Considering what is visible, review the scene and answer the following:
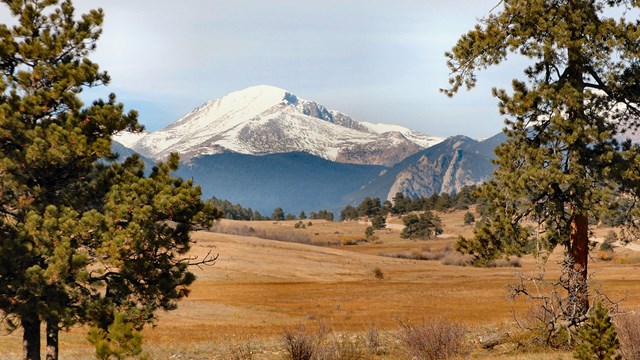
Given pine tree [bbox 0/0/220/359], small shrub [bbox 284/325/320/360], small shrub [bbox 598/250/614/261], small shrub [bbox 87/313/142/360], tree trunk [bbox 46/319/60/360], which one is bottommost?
small shrub [bbox 598/250/614/261]

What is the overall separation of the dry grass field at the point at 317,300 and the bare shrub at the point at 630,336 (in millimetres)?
804

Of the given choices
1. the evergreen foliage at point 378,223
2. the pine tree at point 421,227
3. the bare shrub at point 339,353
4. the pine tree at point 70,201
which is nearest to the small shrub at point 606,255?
the pine tree at point 421,227

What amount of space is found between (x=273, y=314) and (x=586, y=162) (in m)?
29.5

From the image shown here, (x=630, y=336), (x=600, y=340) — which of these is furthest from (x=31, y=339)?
(x=630, y=336)

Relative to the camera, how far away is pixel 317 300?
5112 cm

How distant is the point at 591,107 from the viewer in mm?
18797

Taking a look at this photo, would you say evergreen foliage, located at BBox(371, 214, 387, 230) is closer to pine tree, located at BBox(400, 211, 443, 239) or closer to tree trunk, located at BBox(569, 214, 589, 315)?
pine tree, located at BBox(400, 211, 443, 239)

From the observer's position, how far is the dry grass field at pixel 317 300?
25625 mm

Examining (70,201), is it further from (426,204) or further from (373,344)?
(426,204)

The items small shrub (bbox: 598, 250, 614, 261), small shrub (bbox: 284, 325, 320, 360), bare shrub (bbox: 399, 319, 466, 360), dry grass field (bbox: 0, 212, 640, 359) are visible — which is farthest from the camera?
small shrub (bbox: 598, 250, 614, 261)

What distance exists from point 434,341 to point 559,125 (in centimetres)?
711

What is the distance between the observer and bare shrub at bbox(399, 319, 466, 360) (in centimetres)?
1847

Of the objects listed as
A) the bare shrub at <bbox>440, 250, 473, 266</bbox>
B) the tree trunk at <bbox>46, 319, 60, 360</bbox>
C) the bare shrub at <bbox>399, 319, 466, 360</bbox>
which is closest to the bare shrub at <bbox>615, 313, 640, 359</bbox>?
the bare shrub at <bbox>399, 319, 466, 360</bbox>

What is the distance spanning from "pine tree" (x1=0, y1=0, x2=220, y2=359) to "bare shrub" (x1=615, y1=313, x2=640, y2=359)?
38.2 feet
